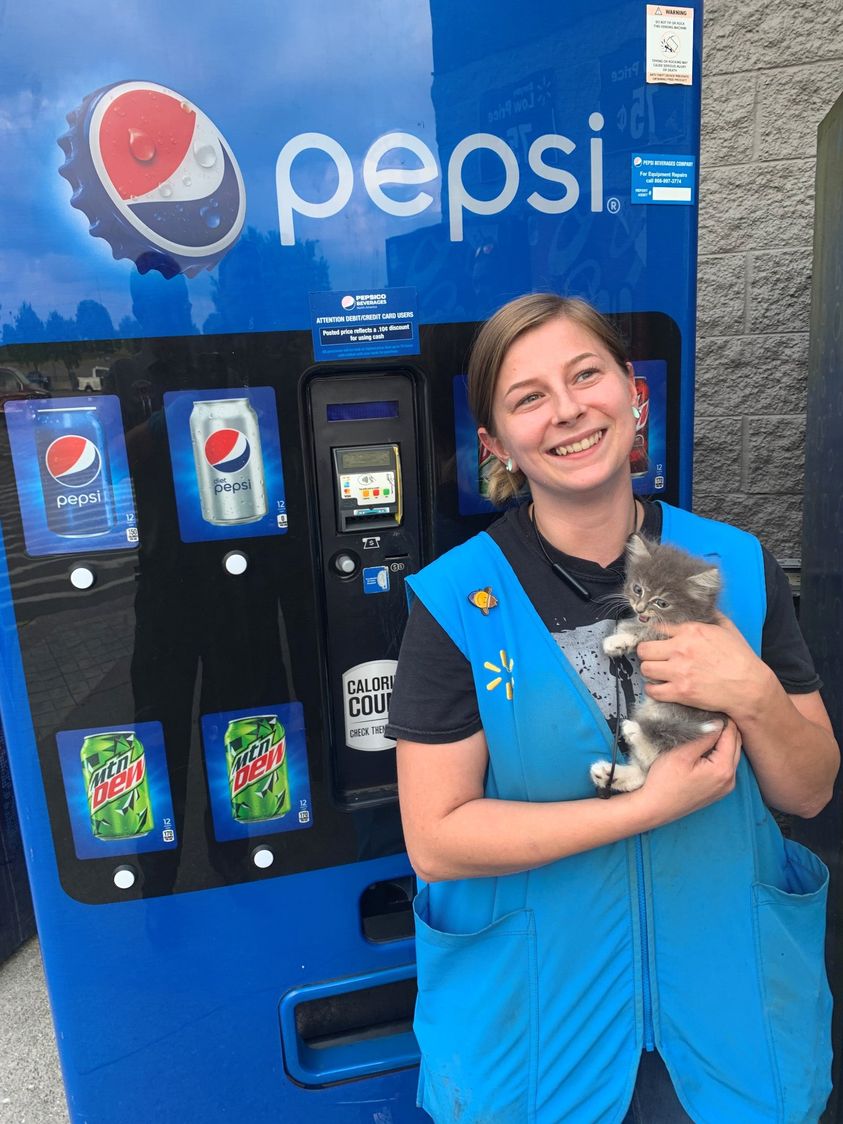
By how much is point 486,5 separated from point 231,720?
1549 millimetres

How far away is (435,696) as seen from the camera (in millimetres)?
1258

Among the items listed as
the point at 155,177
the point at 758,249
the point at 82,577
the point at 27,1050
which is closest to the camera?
the point at 155,177

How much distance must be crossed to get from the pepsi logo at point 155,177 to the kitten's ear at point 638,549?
96 cm

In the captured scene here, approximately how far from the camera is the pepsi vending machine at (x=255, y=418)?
58.1 inches

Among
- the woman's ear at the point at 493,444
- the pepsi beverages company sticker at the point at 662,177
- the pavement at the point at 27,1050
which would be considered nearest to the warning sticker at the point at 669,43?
the pepsi beverages company sticker at the point at 662,177

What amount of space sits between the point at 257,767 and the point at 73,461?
0.75 meters

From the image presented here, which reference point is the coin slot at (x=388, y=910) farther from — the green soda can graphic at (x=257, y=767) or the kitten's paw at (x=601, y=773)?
the kitten's paw at (x=601, y=773)

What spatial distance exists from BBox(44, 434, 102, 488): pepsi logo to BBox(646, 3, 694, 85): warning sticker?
1390mm

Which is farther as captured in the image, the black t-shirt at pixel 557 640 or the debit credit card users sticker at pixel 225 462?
the debit credit card users sticker at pixel 225 462

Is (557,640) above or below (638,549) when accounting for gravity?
below

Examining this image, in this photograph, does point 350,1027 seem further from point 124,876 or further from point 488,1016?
point 488,1016

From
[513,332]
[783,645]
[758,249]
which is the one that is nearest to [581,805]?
[783,645]

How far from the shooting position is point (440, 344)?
1.67m

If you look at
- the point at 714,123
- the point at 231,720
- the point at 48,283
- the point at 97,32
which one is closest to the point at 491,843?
the point at 231,720
